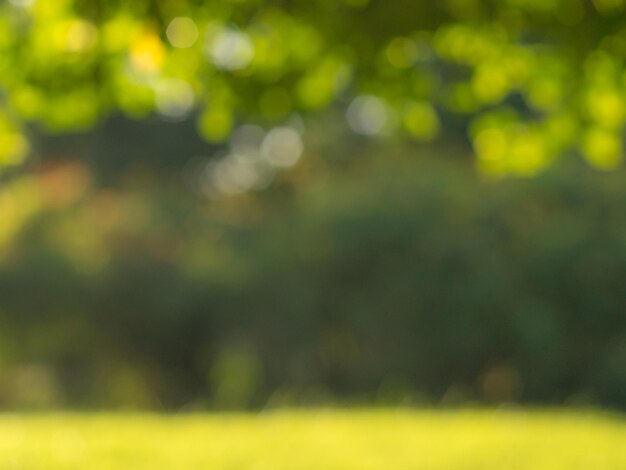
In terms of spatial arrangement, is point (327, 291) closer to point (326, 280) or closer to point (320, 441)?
point (326, 280)

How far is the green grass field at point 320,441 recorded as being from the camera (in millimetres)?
8109

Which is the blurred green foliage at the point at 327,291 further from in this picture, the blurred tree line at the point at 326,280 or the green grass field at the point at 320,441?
the green grass field at the point at 320,441

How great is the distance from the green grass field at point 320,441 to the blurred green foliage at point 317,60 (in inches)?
127

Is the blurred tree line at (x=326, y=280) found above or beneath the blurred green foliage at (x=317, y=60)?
beneath

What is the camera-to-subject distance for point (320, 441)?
9242mm

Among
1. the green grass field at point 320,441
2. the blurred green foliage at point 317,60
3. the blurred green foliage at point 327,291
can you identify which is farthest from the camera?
the blurred green foliage at point 327,291

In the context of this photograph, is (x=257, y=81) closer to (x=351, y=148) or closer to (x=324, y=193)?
(x=324, y=193)

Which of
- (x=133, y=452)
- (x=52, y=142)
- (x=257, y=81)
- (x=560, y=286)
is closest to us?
(x=257, y=81)

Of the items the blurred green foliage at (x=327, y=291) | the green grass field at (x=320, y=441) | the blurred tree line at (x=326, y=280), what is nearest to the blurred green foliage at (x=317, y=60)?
the green grass field at (x=320, y=441)

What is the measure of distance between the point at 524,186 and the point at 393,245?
2.19 meters

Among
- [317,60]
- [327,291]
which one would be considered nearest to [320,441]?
[317,60]

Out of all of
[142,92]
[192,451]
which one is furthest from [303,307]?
[142,92]

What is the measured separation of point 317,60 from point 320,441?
4.83 metres

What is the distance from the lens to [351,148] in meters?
19.9
